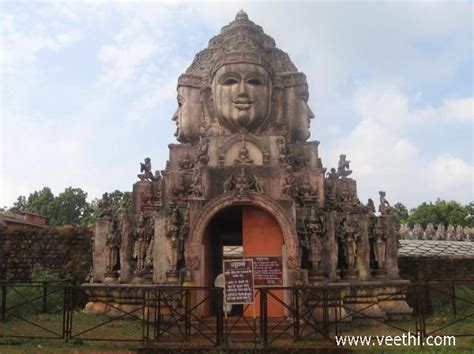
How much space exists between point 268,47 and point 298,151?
459 cm

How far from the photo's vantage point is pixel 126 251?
1537 centimetres

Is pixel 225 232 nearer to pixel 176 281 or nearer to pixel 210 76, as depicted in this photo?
pixel 176 281

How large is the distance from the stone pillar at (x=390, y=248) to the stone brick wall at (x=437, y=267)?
20.6 feet

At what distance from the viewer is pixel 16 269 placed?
2305 cm

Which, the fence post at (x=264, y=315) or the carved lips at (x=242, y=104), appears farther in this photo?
the carved lips at (x=242, y=104)

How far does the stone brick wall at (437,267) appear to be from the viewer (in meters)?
21.3

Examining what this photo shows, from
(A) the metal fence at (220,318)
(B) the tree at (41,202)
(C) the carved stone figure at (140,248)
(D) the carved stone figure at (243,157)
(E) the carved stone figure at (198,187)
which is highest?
(B) the tree at (41,202)

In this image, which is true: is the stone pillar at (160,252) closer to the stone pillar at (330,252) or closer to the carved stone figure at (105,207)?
the carved stone figure at (105,207)

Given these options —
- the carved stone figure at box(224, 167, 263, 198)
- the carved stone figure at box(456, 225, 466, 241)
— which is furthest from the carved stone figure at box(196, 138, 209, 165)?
the carved stone figure at box(456, 225, 466, 241)

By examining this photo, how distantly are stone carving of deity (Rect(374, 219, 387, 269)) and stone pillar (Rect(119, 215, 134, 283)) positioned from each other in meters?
7.87

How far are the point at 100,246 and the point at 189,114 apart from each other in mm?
5676

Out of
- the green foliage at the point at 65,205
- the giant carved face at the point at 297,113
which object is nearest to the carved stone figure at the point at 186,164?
the giant carved face at the point at 297,113

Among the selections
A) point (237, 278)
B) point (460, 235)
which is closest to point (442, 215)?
point (460, 235)

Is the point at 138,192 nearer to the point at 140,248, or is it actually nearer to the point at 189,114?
the point at 140,248
